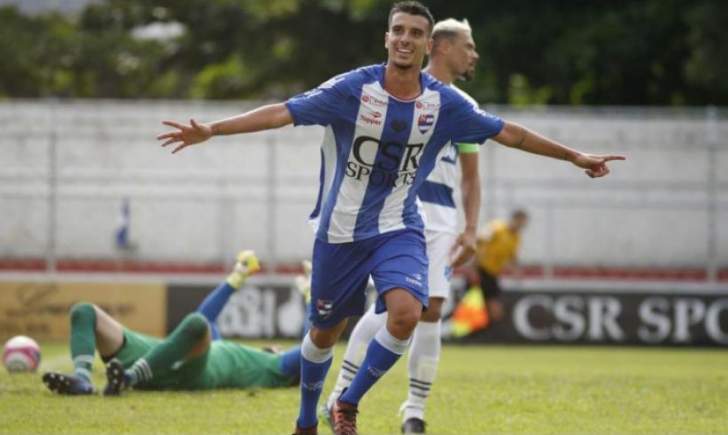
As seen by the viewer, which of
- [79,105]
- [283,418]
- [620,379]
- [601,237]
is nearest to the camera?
[283,418]

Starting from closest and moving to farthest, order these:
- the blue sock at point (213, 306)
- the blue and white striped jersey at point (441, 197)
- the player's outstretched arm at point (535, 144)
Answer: the player's outstretched arm at point (535, 144)
the blue and white striped jersey at point (441, 197)
the blue sock at point (213, 306)

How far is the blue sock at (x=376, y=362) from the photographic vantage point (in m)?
8.17

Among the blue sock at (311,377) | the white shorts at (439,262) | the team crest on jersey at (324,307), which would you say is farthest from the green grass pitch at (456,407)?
the team crest on jersey at (324,307)

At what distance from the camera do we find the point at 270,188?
2306cm

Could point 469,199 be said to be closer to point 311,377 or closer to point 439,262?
point 439,262

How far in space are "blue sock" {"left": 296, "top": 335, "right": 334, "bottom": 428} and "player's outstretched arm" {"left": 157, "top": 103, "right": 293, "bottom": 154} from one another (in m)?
1.31

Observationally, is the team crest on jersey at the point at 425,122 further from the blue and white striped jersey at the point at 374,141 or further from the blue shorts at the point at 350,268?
the blue shorts at the point at 350,268

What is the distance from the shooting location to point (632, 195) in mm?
25453

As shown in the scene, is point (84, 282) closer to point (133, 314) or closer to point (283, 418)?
point (133, 314)

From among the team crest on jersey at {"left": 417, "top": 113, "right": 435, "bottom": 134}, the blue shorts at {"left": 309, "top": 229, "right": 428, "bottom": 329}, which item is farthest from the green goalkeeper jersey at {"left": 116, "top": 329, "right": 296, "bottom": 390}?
Answer: the team crest on jersey at {"left": 417, "top": 113, "right": 435, "bottom": 134}

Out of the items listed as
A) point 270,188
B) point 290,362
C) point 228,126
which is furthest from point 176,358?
point 270,188

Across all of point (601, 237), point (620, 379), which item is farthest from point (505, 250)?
point (620, 379)

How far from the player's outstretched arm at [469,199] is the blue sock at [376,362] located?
1.87m

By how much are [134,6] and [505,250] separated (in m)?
13.0
